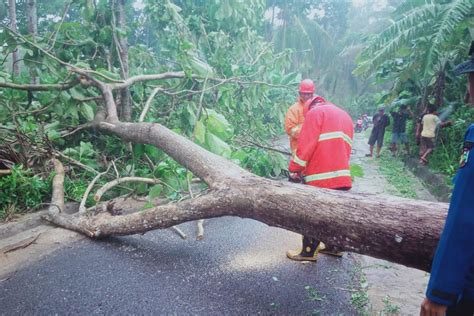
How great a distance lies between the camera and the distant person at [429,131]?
6.67 m

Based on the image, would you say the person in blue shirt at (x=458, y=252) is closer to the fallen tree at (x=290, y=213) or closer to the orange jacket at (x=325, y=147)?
the fallen tree at (x=290, y=213)

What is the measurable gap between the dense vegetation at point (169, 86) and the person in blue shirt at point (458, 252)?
2.92 meters

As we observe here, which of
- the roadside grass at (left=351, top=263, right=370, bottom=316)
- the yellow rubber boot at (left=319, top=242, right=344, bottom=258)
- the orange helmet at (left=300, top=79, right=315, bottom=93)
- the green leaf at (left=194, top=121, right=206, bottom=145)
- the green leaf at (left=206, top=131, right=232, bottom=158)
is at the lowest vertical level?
the yellow rubber boot at (left=319, top=242, right=344, bottom=258)

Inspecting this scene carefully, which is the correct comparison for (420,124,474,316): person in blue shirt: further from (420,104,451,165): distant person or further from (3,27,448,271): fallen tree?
(420,104,451,165): distant person

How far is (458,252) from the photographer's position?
1003 millimetres

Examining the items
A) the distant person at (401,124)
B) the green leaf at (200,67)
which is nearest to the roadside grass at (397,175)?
the distant person at (401,124)

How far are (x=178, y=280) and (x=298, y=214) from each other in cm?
109

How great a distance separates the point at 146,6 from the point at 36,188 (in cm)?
483

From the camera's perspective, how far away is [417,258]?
4.93ft

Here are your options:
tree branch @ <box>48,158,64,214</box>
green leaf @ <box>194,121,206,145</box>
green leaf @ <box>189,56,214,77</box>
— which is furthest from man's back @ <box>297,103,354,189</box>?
green leaf @ <box>189,56,214,77</box>

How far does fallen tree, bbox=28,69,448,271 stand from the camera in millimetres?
1521

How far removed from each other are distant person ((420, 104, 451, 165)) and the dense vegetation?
0.24 meters

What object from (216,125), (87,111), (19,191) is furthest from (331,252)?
(87,111)

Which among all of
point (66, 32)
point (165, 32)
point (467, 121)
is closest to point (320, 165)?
point (66, 32)
